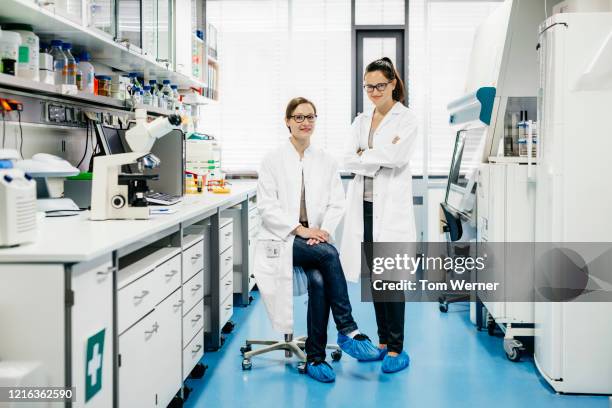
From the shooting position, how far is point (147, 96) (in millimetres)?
3654

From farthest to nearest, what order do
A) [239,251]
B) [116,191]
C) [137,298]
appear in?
[239,251] → [116,191] → [137,298]

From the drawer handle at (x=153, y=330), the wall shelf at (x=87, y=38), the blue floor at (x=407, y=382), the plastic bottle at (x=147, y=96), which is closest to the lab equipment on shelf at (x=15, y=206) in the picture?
the drawer handle at (x=153, y=330)

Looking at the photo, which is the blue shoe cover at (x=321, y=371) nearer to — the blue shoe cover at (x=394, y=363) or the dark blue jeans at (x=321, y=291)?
the dark blue jeans at (x=321, y=291)

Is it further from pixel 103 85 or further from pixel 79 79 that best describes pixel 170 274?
pixel 103 85

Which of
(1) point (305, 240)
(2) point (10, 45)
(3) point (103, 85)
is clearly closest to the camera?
(2) point (10, 45)

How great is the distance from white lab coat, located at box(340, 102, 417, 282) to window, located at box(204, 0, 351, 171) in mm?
2348

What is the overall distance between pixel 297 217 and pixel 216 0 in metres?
3.07

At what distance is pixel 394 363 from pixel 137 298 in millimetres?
1426

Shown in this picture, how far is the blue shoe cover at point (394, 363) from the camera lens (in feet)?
9.10

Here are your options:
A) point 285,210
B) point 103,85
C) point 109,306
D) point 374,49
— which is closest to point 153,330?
point 109,306

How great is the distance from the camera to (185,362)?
2.39m

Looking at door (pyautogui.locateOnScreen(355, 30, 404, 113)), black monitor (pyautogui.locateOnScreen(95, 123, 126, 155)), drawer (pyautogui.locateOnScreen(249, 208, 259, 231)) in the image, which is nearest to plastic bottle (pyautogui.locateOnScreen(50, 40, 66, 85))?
black monitor (pyautogui.locateOnScreen(95, 123, 126, 155))

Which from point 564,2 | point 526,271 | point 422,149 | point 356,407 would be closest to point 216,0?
Result: point 422,149

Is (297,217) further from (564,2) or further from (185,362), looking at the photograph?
(564,2)
